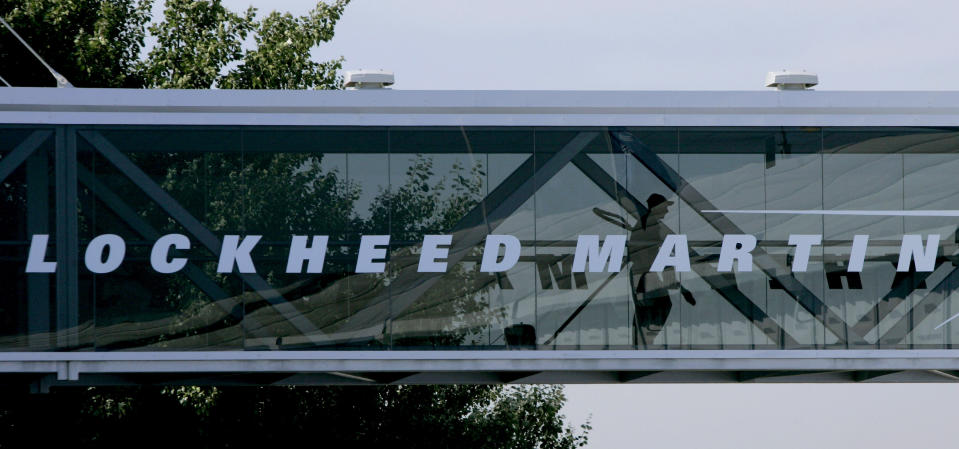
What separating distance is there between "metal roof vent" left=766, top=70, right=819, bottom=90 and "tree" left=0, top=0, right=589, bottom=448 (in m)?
11.1

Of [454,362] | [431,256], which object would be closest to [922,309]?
[454,362]

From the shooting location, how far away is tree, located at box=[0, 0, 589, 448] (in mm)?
23000

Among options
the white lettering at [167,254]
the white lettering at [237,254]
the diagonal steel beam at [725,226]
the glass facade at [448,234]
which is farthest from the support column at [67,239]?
the diagonal steel beam at [725,226]

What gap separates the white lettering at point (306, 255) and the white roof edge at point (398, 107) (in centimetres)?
136

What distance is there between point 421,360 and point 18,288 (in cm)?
470

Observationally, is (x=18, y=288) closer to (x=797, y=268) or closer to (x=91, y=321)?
(x=91, y=321)

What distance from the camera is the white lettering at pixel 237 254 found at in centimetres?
1462

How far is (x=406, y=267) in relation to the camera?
48.4 feet

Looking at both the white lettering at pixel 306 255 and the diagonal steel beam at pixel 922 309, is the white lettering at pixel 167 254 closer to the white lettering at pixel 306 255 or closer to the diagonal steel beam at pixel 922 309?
the white lettering at pixel 306 255

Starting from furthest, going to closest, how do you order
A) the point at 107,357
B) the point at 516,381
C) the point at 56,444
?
the point at 56,444
the point at 516,381
the point at 107,357

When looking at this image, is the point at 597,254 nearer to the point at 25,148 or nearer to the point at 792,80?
the point at 792,80

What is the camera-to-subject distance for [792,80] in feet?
50.1

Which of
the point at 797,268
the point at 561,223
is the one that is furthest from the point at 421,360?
the point at 797,268

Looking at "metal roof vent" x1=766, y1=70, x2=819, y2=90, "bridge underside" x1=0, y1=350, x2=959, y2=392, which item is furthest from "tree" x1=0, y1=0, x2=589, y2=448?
"metal roof vent" x1=766, y1=70, x2=819, y2=90
